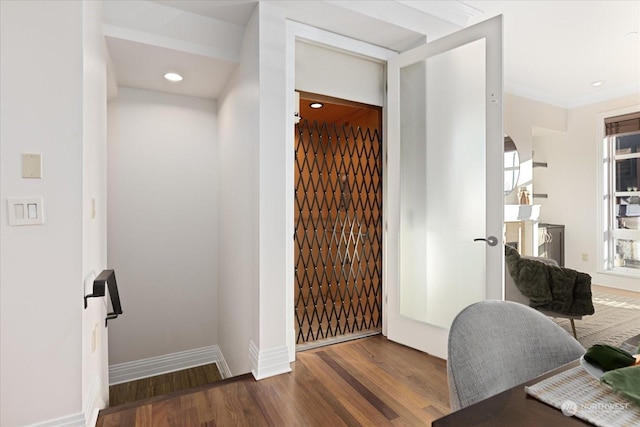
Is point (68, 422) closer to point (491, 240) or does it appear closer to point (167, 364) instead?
point (167, 364)

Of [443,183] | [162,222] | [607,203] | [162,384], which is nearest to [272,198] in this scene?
[443,183]

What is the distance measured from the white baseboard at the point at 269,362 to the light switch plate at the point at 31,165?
149 cm

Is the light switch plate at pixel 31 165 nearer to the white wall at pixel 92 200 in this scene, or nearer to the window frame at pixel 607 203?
the white wall at pixel 92 200

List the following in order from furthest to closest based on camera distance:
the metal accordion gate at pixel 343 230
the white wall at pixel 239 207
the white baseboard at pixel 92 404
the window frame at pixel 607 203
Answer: the window frame at pixel 607 203, the metal accordion gate at pixel 343 230, the white wall at pixel 239 207, the white baseboard at pixel 92 404

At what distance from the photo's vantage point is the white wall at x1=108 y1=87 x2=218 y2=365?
2975mm

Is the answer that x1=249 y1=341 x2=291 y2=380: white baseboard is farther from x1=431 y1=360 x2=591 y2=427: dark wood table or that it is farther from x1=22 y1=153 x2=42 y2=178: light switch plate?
x1=431 y1=360 x2=591 y2=427: dark wood table

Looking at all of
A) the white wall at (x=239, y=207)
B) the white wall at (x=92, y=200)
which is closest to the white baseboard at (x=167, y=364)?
the white wall at (x=239, y=207)

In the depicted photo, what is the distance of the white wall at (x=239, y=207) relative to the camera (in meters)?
2.25

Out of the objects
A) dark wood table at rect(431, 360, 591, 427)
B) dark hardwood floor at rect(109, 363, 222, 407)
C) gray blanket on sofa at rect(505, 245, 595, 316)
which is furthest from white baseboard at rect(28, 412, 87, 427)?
gray blanket on sofa at rect(505, 245, 595, 316)

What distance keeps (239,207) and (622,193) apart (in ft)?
17.6

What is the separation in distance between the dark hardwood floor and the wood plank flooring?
3.05 ft

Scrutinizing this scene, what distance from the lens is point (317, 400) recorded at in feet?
6.26

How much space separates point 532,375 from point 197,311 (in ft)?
9.68

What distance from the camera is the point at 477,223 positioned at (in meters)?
2.29
